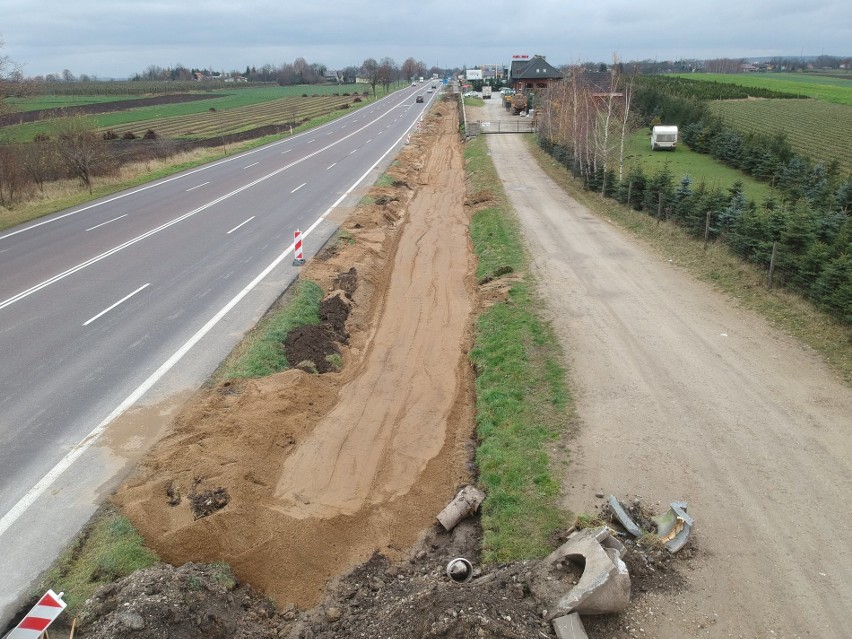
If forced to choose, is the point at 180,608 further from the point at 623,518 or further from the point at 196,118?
the point at 196,118

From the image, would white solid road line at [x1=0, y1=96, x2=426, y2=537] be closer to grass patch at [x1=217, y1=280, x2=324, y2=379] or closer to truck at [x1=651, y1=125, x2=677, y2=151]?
grass patch at [x1=217, y1=280, x2=324, y2=379]

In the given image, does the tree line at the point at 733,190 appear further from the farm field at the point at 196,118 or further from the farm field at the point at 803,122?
the farm field at the point at 196,118

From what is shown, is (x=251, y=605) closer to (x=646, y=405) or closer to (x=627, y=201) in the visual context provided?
(x=646, y=405)

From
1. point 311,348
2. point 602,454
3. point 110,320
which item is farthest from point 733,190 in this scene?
point 110,320

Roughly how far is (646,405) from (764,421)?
173 centimetres

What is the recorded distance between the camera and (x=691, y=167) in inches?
1524

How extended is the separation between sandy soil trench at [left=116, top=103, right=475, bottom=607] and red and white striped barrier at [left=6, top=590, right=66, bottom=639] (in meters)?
1.42

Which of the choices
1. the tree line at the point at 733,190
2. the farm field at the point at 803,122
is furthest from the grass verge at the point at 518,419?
the farm field at the point at 803,122

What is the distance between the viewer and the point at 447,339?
540 inches

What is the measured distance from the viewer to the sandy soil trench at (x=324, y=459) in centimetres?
725

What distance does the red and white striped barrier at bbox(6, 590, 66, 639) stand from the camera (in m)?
5.52

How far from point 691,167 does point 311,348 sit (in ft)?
113

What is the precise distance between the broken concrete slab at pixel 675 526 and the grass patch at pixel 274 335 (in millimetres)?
7135

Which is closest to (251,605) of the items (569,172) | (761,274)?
(761,274)
